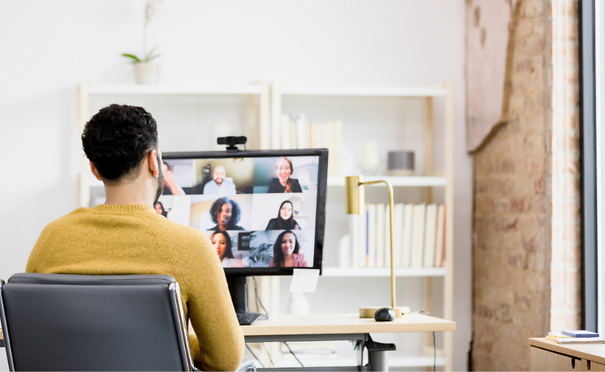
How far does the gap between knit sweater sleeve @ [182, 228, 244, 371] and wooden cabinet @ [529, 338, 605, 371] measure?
3.23 feet

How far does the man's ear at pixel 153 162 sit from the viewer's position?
123 cm

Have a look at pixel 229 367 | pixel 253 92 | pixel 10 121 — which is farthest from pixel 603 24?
pixel 10 121

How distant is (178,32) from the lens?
115 inches

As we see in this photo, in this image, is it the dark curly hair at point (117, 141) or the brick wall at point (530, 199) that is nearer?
the dark curly hair at point (117, 141)

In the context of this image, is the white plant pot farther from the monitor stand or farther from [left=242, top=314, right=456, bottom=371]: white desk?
[left=242, top=314, right=456, bottom=371]: white desk

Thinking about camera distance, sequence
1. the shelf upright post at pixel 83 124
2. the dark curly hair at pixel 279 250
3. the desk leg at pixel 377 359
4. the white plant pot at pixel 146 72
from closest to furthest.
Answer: the desk leg at pixel 377 359, the dark curly hair at pixel 279 250, the shelf upright post at pixel 83 124, the white plant pot at pixel 146 72

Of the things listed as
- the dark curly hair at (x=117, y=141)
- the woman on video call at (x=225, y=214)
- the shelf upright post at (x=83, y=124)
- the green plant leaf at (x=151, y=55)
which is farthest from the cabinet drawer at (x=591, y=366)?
the green plant leaf at (x=151, y=55)

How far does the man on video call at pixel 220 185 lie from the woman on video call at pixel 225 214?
29 millimetres

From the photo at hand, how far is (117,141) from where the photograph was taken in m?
1.19

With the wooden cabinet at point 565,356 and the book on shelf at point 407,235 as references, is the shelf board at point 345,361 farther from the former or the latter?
the wooden cabinet at point 565,356

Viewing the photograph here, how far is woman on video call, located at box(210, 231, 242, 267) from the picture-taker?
1889mm

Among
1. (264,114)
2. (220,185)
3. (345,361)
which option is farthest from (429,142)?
(220,185)

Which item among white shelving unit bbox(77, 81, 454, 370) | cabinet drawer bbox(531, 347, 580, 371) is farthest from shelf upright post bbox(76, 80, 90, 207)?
cabinet drawer bbox(531, 347, 580, 371)

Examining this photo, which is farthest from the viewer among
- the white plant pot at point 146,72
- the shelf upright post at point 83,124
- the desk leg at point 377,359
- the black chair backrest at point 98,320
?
the white plant pot at point 146,72
